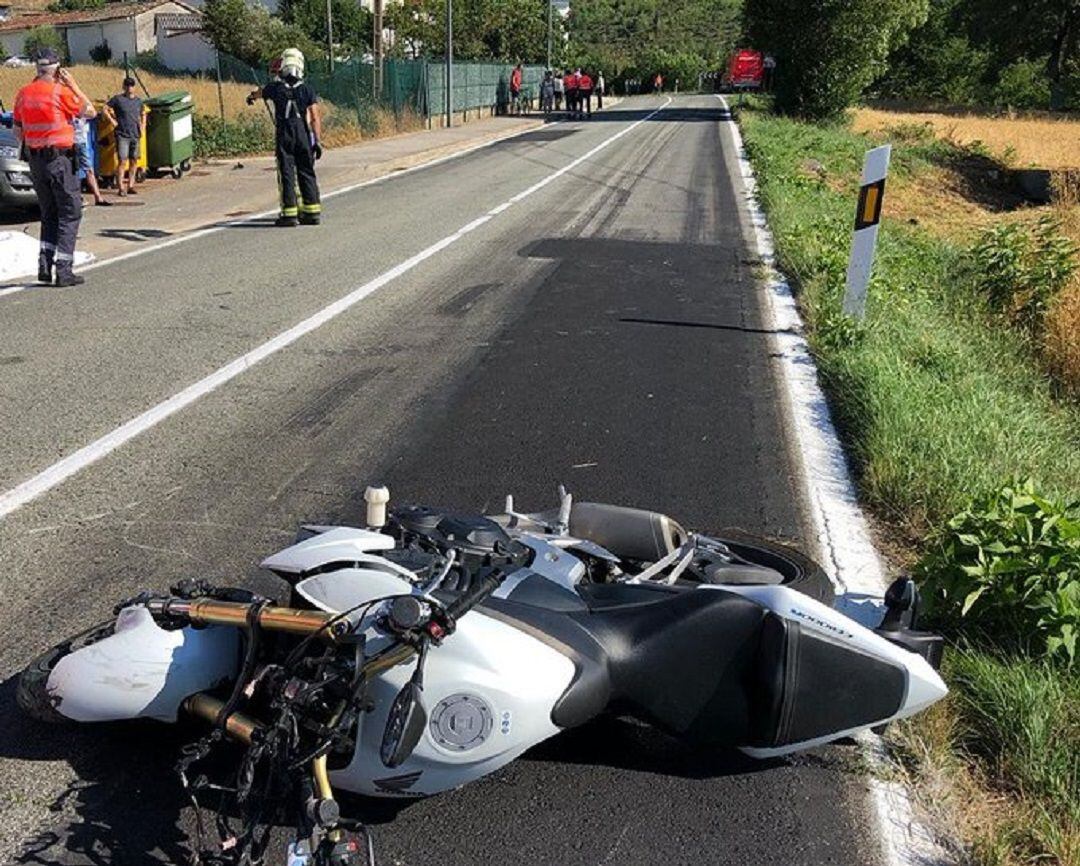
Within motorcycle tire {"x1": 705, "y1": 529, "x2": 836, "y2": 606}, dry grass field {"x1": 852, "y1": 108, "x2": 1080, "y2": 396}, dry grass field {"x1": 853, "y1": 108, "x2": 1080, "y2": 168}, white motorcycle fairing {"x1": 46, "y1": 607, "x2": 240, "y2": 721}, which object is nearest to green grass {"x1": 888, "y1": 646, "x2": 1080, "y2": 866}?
motorcycle tire {"x1": 705, "y1": 529, "x2": 836, "y2": 606}

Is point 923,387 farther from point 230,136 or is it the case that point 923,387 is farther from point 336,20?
point 336,20

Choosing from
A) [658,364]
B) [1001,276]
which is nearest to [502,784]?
[658,364]

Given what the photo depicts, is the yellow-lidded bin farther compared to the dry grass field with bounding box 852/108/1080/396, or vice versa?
the yellow-lidded bin

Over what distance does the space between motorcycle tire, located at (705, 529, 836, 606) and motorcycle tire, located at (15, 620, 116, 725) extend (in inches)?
77.5

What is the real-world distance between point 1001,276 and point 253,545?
9559mm

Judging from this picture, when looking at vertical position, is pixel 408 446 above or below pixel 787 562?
below

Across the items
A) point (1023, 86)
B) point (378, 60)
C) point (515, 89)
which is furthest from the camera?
point (1023, 86)

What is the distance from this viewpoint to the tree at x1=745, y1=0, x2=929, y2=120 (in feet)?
132

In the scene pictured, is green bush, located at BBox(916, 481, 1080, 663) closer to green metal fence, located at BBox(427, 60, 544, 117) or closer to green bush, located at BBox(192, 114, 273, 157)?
green bush, located at BBox(192, 114, 273, 157)

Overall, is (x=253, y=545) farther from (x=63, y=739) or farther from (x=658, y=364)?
(x=658, y=364)

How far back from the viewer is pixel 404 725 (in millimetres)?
2371

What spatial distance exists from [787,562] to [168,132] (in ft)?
56.9

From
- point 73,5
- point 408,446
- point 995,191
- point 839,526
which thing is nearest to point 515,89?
point 995,191

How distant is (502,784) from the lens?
2936 mm
